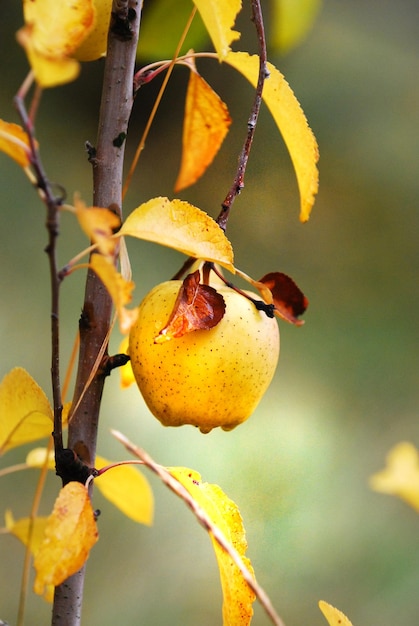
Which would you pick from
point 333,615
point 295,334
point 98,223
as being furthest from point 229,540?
point 295,334

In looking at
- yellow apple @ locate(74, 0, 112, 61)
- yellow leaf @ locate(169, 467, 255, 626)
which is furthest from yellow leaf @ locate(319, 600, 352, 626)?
yellow apple @ locate(74, 0, 112, 61)

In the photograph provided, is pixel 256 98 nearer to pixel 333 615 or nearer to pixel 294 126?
Answer: pixel 294 126

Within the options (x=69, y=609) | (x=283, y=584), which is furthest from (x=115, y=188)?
(x=283, y=584)

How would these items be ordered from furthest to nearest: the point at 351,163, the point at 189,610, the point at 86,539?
the point at 351,163, the point at 189,610, the point at 86,539

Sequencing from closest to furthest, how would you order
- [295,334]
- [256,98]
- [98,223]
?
[98,223] → [256,98] → [295,334]

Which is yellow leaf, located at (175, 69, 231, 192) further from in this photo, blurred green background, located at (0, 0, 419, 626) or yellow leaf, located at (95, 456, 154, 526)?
blurred green background, located at (0, 0, 419, 626)

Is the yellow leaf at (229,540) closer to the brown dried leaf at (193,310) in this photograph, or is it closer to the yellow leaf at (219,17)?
the brown dried leaf at (193,310)

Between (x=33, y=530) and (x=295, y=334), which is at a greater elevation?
(x=33, y=530)

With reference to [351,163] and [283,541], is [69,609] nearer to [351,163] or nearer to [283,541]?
[283,541]
